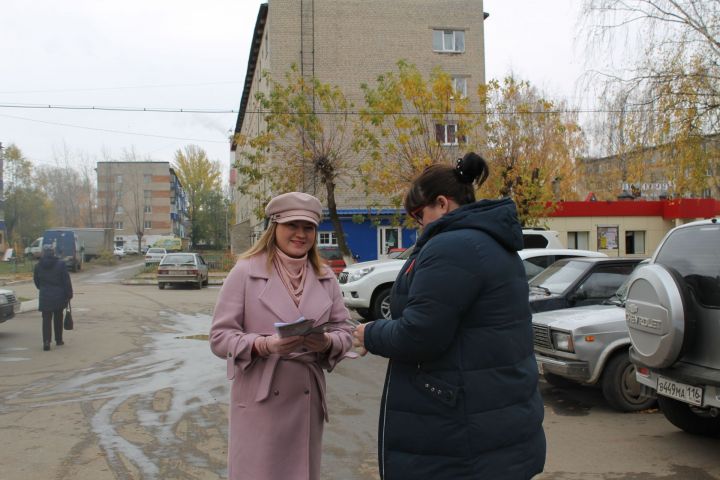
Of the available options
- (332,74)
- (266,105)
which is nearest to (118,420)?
(266,105)

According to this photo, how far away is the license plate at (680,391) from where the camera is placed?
477cm

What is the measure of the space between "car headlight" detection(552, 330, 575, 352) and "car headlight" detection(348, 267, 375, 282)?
6.09 meters

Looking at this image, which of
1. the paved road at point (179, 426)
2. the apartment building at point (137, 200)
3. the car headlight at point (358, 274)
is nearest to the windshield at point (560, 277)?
the paved road at point (179, 426)

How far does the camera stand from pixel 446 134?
21.6 meters

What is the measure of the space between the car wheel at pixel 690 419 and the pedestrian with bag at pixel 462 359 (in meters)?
4.05

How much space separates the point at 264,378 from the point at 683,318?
136 inches

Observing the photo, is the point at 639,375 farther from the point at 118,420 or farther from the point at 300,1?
the point at 300,1

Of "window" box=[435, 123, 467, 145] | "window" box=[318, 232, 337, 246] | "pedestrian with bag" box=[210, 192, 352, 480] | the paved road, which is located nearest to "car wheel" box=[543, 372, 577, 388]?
the paved road

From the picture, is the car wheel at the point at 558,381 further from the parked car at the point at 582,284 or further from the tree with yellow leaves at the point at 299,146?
the tree with yellow leaves at the point at 299,146

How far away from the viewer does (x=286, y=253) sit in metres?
2.97

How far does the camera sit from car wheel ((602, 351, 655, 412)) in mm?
6715

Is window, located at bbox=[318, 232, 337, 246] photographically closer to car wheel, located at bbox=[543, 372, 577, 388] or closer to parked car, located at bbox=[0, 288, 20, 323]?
parked car, located at bbox=[0, 288, 20, 323]

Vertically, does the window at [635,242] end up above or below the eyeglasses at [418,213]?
below

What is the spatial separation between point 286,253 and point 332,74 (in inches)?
1163
